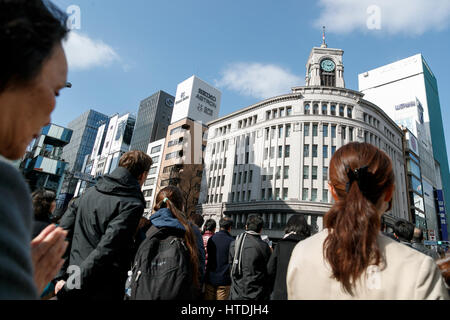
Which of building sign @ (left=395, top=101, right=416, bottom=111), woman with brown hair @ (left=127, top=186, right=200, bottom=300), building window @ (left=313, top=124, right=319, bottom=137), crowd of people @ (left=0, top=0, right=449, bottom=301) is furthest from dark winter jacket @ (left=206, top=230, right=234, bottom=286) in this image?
building sign @ (left=395, top=101, right=416, bottom=111)

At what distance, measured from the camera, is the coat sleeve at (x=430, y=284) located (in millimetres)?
1167

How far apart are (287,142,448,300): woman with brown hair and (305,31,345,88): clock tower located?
1863 inches

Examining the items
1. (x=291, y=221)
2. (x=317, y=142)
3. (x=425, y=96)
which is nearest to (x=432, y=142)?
(x=425, y=96)

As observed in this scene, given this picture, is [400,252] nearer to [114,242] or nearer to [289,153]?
[114,242]

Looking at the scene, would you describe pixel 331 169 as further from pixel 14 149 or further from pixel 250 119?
pixel 250 119

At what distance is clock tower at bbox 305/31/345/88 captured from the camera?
147 feet

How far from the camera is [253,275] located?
168 inches

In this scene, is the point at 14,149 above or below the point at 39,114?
below

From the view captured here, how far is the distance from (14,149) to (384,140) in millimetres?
48025

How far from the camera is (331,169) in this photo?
166 centimetres

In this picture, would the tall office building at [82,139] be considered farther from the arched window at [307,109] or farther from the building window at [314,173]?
the building window at [314,173]

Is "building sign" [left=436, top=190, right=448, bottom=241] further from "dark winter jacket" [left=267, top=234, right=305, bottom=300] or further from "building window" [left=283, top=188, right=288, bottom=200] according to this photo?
"dark winter jacket" [left=267, top=234, right=305, bottom=300]

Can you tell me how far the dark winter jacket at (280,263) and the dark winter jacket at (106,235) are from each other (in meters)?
2.34
